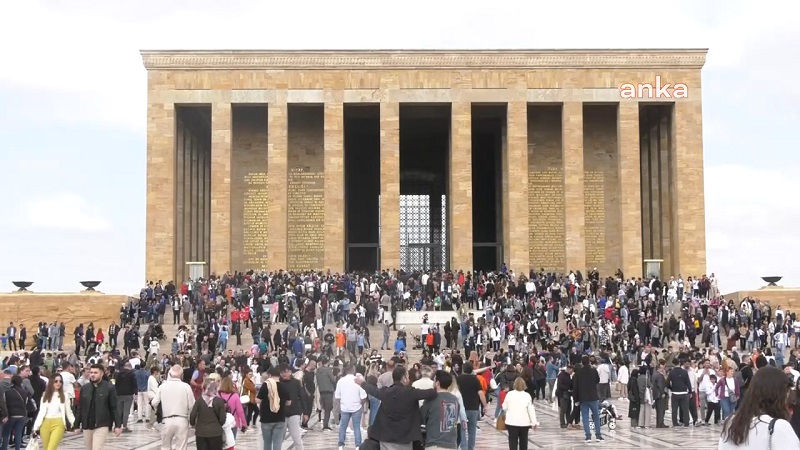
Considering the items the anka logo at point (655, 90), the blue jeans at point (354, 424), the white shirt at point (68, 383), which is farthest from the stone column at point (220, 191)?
the blue jeans at point (354, 424)

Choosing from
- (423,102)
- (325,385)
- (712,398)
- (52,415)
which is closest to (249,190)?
(423,102)

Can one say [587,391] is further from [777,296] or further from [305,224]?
[305,224]

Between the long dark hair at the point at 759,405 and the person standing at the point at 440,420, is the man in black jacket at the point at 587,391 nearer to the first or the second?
the person standing at the point at 440,420

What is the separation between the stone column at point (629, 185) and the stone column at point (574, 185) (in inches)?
66.1

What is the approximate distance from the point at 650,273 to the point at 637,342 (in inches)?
685

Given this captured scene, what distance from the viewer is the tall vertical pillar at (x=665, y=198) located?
48.7 m

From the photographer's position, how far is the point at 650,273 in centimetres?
4778

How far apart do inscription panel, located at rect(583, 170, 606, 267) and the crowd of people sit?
6.24 m

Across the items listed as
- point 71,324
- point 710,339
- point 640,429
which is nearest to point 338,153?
point 71,324

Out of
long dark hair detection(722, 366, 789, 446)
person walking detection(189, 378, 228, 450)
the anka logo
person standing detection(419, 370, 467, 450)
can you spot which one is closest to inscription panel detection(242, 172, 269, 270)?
the anka logo

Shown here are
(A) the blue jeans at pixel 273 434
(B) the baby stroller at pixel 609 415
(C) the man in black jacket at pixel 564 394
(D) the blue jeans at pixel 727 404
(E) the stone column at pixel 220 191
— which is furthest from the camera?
(E) the stone column at pixel 220 191

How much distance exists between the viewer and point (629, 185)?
47125mm

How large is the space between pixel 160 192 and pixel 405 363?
3010cm

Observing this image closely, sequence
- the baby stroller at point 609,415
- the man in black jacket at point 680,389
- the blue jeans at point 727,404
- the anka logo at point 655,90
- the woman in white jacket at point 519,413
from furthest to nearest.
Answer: the anka logo at point 655,90
the man in black jacket at point 680,389
the baby stroller at point 609,415
the blue jeans at point 727,404
the woman in white jacket at point 519,413
